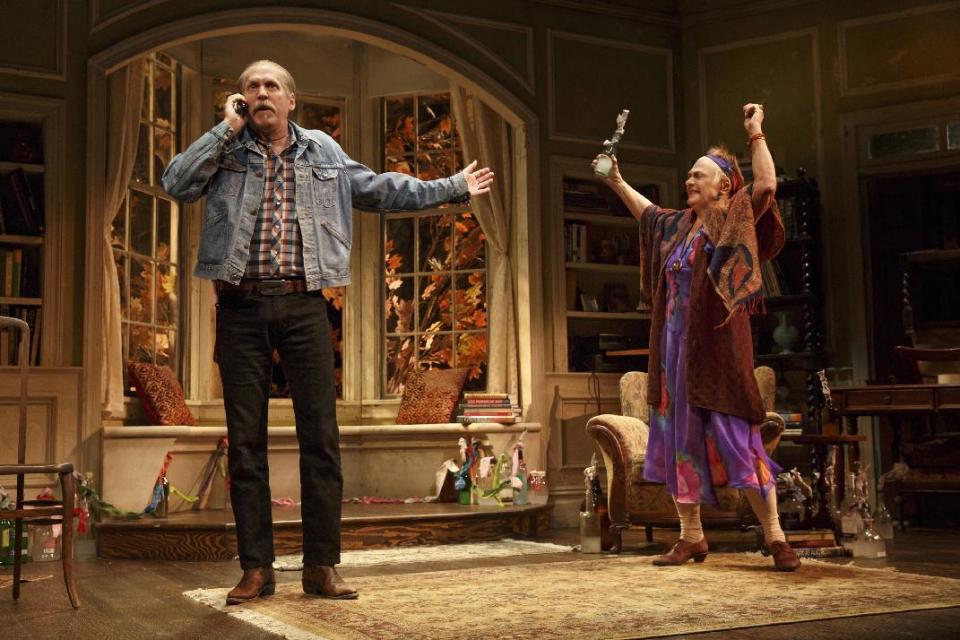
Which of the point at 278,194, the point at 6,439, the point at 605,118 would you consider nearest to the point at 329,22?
the point at 605,118

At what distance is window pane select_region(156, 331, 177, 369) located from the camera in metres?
6.61

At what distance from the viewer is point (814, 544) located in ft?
15.1

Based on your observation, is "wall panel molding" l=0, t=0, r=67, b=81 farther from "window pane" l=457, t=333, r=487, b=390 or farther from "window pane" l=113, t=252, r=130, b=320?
"window pane" l=457, t=333, r=487, b=390

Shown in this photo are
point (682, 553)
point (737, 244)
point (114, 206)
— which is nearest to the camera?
point (737, 244)

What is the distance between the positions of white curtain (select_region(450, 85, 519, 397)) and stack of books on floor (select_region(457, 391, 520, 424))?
0.26 metres

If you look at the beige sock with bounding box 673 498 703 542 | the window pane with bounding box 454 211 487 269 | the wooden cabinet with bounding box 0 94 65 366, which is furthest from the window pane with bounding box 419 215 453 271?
the beige sock with bounding box 673 498 703 542

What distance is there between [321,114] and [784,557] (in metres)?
4.64

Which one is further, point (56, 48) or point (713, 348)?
point (56, 48)

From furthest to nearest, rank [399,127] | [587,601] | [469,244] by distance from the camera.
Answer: [399,127]
[469,244]
[587,601]

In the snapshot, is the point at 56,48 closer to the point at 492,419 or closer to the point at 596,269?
the point at 492,419

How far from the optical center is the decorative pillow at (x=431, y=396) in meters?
6.81

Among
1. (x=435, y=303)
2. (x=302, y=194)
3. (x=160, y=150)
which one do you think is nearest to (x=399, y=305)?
(x=435, y=303)

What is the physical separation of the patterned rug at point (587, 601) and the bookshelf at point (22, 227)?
2404mm

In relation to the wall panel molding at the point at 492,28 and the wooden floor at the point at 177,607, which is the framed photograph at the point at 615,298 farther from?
the wooden floor at the point at 177,607
